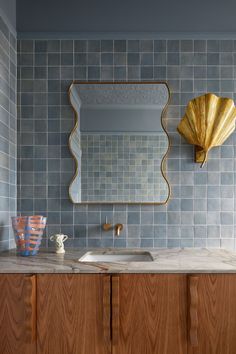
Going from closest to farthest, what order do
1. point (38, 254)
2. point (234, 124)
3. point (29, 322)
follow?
point (29, 322) → point (38, 254) → point (234, 124)

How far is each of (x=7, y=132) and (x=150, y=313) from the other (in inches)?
55.2

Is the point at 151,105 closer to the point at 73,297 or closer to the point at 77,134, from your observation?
the point at 77,134

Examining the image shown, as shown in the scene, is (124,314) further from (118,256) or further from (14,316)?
(118,256)

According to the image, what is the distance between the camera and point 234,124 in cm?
286

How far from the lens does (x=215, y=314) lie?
2.14 metres

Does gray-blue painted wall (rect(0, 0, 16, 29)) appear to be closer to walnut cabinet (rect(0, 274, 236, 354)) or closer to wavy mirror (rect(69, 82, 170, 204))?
wavy mirror (rect(69, 82, 170, 204))

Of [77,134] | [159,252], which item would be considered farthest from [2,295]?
[77,134]

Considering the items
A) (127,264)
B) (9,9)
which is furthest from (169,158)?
(9,9)

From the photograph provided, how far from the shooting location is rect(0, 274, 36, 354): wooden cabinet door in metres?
2.13

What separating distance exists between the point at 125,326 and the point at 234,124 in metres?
1.43

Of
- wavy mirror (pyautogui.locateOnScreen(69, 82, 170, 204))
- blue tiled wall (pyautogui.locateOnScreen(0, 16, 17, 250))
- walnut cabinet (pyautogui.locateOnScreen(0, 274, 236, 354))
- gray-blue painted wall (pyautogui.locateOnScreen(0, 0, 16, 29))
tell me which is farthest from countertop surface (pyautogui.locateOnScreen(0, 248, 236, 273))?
gray-blue painted wall (pyautogui.locateOnScreen(0, 0, 16, 29))

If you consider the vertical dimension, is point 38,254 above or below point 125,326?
above

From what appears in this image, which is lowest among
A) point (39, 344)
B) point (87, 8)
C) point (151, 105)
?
point (39, 344)

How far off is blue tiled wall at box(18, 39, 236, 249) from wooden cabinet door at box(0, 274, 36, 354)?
84 cm
